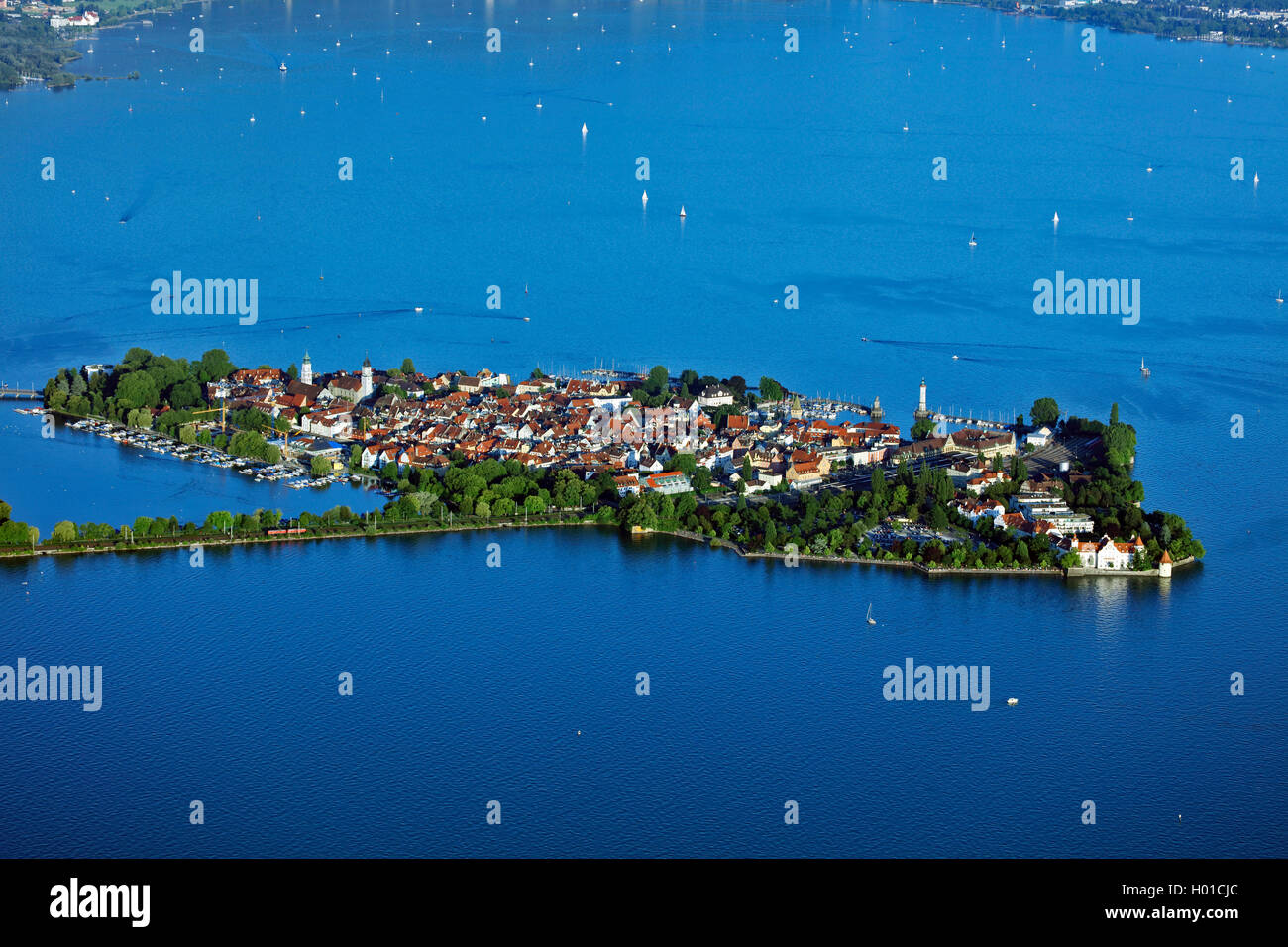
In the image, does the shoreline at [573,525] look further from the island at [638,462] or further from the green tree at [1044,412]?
the green tree at [1044,412]

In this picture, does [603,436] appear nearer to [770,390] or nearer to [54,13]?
[770,390]

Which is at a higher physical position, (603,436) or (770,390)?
(770,390)

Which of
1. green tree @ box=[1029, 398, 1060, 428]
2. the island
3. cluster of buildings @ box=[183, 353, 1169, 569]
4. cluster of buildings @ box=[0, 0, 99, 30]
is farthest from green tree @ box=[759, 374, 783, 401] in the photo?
cluster of buildings @ box=[0, 0, 99, 30]

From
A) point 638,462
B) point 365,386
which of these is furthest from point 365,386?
point 638,462

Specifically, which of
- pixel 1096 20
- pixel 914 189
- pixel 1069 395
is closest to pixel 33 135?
pixel 914 189

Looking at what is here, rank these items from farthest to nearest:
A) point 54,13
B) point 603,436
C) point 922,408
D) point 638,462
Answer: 1. point 54,13
2. point 922,408
3. point 603,436
4. point 638,462

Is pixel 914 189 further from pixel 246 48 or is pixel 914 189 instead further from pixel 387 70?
pixel 246 48

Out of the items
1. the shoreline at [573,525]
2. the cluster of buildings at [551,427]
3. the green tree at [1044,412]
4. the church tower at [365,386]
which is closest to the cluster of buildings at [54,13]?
the cluster of buildings at [551,427]

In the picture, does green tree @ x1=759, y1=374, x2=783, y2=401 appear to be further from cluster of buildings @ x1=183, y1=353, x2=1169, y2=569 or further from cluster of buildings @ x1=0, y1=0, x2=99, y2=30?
cluster of buildings @ x1=0, y1=0, x2=99, y2=30
